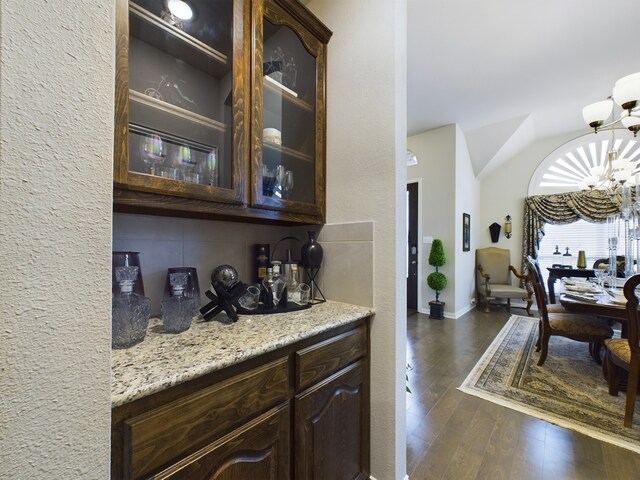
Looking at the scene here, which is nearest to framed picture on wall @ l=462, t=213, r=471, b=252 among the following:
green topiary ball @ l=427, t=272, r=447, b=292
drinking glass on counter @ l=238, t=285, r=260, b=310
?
green topiary ball @ l=427, t=272, r=447, b=292

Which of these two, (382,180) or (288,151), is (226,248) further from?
(382,180)

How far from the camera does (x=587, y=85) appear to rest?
3.25 metres

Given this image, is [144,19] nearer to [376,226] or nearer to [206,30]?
[206,30]

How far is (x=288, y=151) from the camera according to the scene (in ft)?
4.35

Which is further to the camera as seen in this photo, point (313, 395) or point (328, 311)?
point (328, 311)

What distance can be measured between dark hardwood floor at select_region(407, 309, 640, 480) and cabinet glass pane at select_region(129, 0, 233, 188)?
1.79m

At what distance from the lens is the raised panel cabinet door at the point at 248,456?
0.66 meters

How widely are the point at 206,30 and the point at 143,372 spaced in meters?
1.19

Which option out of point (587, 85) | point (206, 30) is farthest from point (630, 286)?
point (587, 85)

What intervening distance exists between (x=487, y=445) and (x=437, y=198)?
A: 3.50 m

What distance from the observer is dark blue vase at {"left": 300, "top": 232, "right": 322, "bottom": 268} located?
4.45 ft

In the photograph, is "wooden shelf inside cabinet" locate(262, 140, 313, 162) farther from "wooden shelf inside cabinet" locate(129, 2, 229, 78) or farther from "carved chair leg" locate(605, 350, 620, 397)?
"carved chair leg" locate(605, 350, 620, 397)

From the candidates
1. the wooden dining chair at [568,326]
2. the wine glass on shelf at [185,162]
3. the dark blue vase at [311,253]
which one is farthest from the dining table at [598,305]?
the wine glass on shelf at [185,162]

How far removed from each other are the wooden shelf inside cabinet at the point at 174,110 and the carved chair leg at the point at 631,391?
2.67 m
